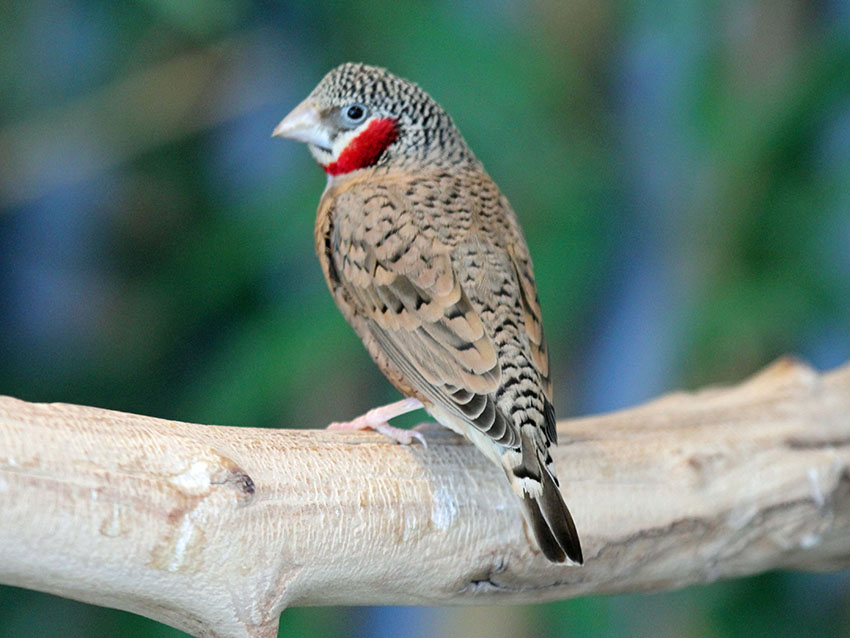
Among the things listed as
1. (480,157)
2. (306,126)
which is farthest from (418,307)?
(480,157)

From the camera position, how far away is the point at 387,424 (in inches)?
84.3

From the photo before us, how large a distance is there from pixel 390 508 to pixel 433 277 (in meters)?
0.54

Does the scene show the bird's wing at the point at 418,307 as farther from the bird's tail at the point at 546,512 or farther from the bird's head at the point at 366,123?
the bird's head at the point at 366,123

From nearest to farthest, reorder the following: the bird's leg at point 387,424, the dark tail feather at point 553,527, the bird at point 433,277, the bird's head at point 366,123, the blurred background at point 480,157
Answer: the dark tail feather at point 553,527
the bird at point 433,277
the bird's leg at point 387,424
the bird's head at point 366,123
the blurred background at point 480,157

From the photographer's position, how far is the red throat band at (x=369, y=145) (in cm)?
251

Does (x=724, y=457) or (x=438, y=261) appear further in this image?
(x=724, y=457)

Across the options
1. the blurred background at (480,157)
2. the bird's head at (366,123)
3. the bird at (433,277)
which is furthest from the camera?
Result: the blurred background at (480,157)

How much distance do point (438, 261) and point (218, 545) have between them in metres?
0.84

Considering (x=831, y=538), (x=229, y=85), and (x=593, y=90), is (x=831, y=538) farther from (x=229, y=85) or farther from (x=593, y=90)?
(x=229, y=85)

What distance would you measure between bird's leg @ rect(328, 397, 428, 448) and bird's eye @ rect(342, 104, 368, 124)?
786 mm

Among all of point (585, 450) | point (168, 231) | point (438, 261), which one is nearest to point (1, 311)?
point (168, 231)

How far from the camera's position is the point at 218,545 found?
1650 mm

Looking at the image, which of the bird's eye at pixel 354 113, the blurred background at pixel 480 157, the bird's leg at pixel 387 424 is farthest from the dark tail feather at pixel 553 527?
the blurred background at pixel 480 157

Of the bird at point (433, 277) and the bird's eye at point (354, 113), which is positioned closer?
the bird at point (433, 277)
